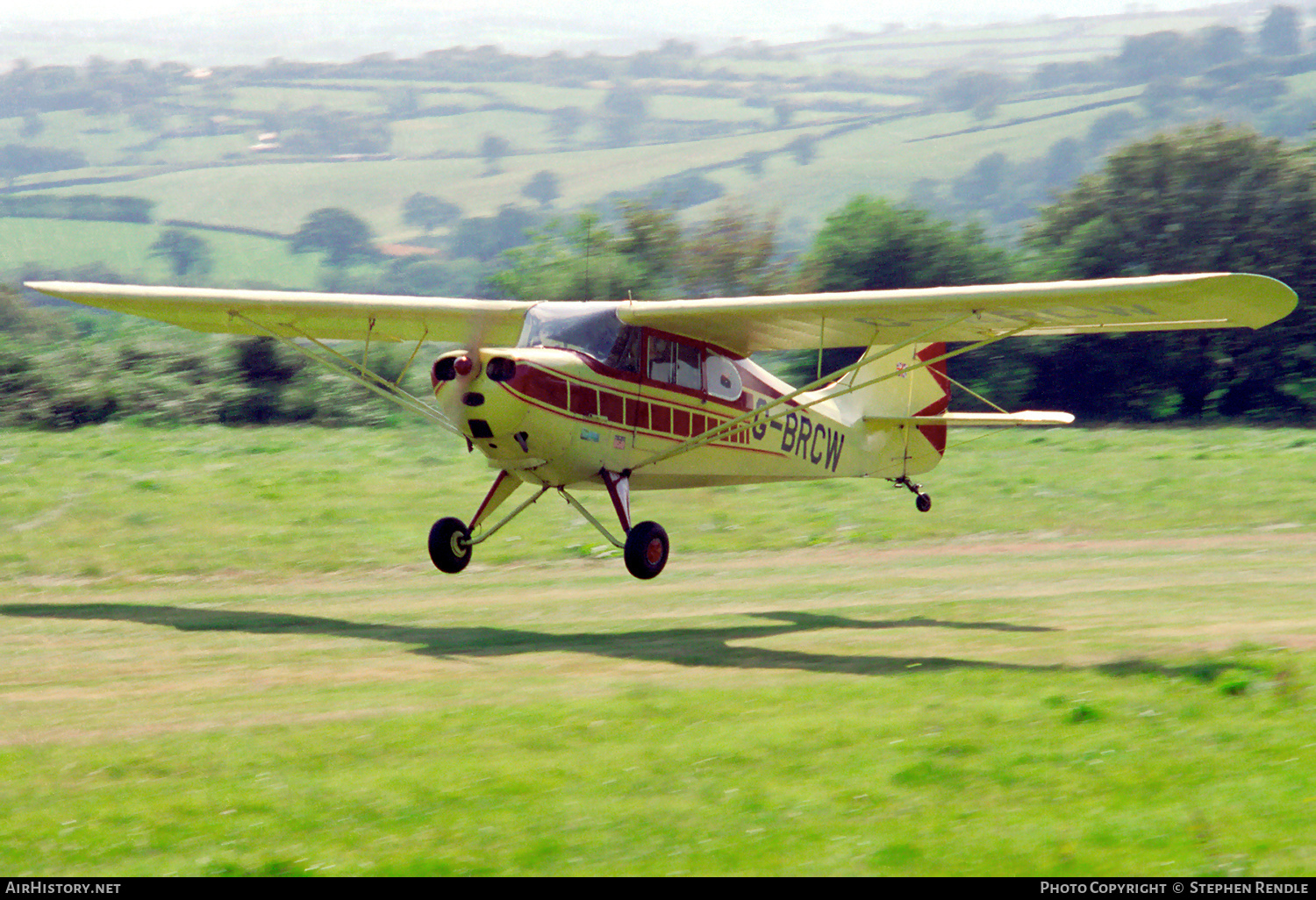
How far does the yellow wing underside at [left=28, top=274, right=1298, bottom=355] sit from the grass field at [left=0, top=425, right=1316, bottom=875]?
9.08 ft

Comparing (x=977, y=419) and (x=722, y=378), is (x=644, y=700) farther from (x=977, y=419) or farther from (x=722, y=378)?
(x=977, y=419)

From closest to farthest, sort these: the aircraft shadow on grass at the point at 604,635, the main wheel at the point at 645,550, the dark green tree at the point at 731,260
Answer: the aircraft shadow on grass at the point at 604,635 < the main wheel at the point at 645,550 < the dark green tree at the point at 731,260

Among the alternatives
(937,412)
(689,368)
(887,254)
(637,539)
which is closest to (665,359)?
(689,368)

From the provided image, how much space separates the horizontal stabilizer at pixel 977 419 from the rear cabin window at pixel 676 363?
3943 mm

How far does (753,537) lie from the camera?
2102 centimetres

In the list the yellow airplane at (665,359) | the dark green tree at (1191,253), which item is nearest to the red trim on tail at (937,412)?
the yellow airplane at (665,359)

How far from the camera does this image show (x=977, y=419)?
17.4 metres

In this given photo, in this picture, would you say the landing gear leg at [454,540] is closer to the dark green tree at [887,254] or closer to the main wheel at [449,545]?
the main wheel at [449,545]

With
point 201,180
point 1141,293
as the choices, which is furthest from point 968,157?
point 1141,293

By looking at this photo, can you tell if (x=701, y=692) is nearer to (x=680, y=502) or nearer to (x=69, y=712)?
(x=69, y=712)

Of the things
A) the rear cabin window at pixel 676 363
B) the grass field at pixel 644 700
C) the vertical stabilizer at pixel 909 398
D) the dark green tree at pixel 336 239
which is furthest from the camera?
the dark green tree at pixel 336 239

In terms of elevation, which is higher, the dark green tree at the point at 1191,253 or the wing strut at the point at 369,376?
the dark green tree at the point at 1191,253

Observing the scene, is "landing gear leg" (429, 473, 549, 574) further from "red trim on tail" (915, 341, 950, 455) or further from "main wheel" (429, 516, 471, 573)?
"red trim on tail" (915, 341, 950, 455)

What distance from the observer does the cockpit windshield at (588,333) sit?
13.8 metres
